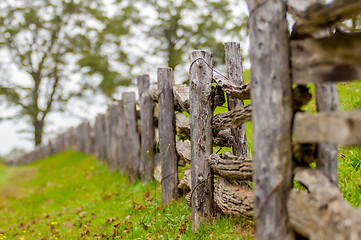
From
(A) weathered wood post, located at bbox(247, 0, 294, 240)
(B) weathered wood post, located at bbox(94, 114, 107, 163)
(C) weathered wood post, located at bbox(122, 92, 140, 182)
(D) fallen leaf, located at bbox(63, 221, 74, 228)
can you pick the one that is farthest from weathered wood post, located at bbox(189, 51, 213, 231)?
(B) weathered wood post, located at bbox(94, 114, 107, 163)

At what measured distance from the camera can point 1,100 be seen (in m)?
18.1

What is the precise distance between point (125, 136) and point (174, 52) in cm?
1021

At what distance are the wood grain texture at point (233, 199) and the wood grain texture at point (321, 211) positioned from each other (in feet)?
2.82

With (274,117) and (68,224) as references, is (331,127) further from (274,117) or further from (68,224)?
(68,224)

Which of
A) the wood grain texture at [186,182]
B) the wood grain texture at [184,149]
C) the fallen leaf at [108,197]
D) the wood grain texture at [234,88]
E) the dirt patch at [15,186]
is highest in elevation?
the wood grain texture at [234,88]

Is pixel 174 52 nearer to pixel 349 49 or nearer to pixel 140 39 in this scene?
pixel 140 39

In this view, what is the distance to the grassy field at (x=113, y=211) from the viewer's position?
3.21 metres

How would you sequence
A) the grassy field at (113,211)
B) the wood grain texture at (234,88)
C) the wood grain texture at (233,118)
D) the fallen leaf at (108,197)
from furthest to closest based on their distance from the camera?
the fallen leaf at (108,197) → the grassy field at (113,211) → the wood grain texture at (234,88) → the wood grain texture at (233,118)

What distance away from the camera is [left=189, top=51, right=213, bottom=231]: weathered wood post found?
11.1 ft

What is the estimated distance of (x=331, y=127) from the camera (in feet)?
5.42

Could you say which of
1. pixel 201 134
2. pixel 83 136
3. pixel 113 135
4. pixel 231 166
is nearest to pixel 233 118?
pixel 231 166

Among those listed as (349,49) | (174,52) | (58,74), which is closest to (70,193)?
(349,49)

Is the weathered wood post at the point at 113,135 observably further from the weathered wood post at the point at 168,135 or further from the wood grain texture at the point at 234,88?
the wood grain texture at the point at 234,88

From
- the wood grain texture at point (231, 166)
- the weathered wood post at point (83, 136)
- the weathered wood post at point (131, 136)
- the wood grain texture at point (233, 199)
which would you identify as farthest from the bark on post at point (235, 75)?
the weathered wood post at point (83, 136)
